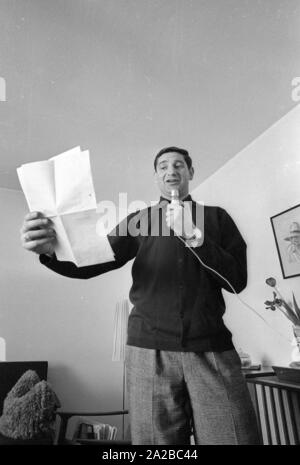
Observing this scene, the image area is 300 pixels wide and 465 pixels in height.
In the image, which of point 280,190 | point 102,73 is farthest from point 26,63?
point 280,190

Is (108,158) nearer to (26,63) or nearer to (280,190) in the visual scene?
(26,63)

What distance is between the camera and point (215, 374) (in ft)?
1.69

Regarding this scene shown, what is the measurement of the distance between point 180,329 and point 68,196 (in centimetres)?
29

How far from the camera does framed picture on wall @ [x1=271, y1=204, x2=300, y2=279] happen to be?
1.16m

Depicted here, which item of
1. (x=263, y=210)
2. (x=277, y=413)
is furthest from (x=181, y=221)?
(x=263, y=210)

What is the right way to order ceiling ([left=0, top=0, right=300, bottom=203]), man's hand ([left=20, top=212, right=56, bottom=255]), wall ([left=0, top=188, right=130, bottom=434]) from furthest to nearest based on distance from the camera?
wall ([left=0, top=188, right=130, bottom=434])
ceiling ([left=0, top=0, right=300, bottom=203])
man's hand ([left=20, top=212, right=56, bottom=255])

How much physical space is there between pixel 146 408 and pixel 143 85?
1.03 m

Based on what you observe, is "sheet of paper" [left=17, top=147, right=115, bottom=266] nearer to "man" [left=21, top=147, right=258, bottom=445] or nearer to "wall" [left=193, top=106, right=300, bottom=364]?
"man" [left=21, top=147, right=258, bottom=445]

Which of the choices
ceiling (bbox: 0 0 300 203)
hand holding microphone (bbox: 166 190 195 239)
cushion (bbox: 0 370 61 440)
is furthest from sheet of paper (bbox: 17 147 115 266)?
cushion (bbox: 0 370 61 440)

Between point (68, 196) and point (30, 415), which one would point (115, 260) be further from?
point (30, 415)

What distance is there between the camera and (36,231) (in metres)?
0.49

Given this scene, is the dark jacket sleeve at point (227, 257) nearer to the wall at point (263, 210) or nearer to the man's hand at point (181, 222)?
the man's hand at point (181, 222)

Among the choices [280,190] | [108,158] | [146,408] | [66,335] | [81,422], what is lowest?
[81,422]

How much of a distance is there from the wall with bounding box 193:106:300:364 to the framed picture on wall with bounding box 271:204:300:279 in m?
0.03
